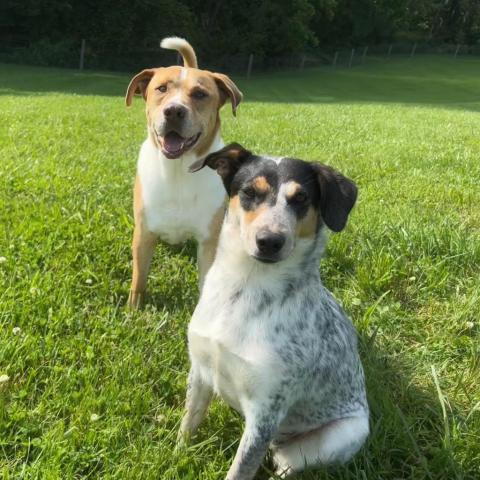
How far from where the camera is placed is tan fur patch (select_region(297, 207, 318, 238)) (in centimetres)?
259

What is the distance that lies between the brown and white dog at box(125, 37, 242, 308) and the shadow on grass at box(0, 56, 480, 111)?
13815 mm

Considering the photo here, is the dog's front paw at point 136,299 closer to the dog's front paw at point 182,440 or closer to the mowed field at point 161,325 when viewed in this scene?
the mowed field at point 161,325

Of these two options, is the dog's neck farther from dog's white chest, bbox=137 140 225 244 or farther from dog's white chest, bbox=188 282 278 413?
dog's white chest, bbox=188 282 278 413

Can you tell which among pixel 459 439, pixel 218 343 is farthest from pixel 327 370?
pixel 459 439

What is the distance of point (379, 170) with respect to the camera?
24.4 ft

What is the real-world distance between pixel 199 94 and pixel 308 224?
1.79m

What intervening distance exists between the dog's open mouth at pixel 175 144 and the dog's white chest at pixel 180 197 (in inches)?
3.7

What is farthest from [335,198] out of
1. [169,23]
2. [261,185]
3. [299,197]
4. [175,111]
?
[169,23]

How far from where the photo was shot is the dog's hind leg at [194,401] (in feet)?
9.12

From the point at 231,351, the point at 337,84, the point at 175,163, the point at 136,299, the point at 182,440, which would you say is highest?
the point at 175,163

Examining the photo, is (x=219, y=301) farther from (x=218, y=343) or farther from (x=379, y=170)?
(x=379, y=170)

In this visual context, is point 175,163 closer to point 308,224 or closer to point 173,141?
point 173,141

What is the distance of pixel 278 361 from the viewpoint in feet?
7.87

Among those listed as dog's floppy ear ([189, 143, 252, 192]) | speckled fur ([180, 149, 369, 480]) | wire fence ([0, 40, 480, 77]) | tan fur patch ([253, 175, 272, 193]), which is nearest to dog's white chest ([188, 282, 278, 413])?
speckled fur ([180, 149, 369, 480])
